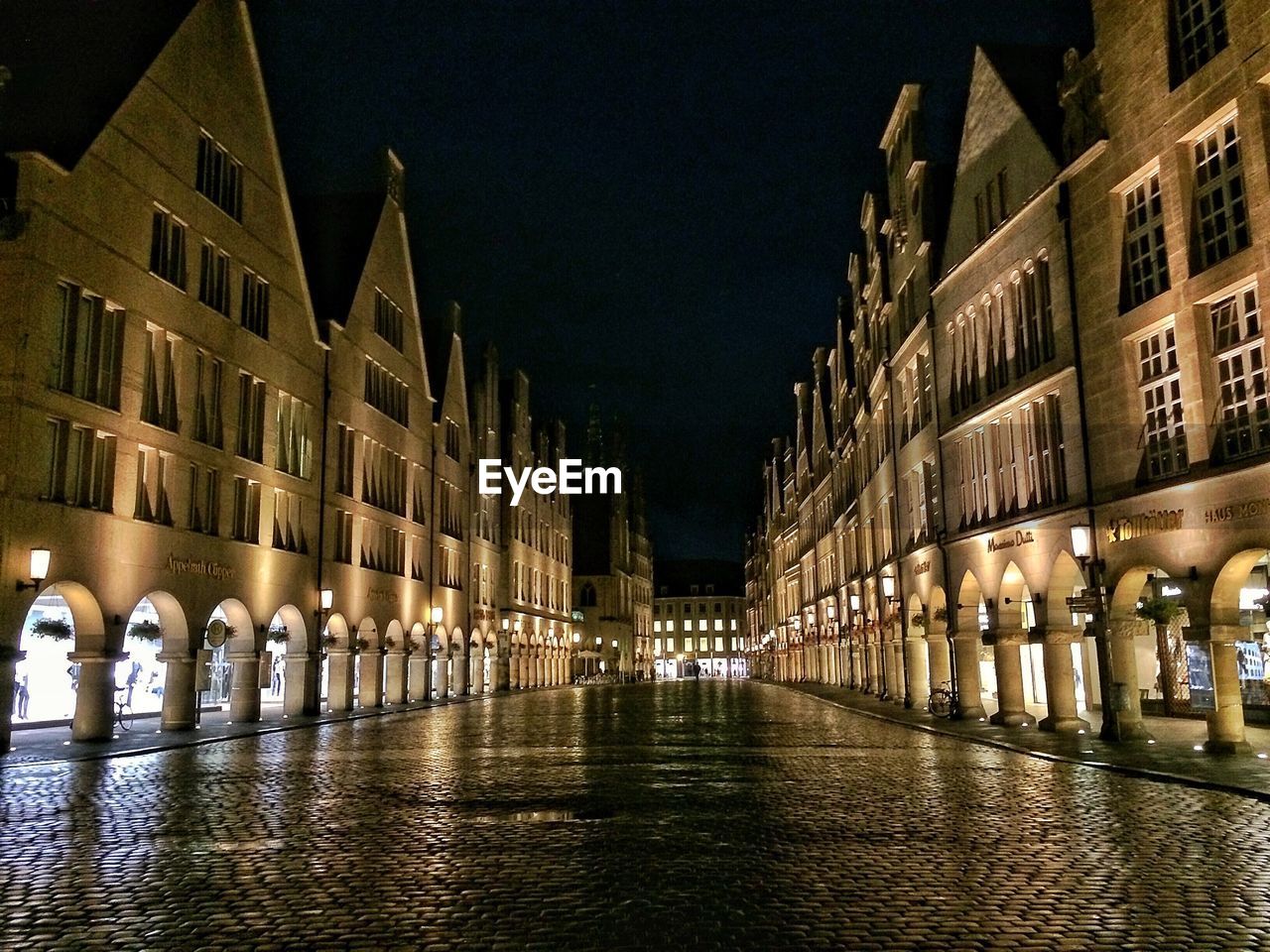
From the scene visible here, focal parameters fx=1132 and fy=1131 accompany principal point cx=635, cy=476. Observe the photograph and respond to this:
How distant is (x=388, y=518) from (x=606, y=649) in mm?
85223

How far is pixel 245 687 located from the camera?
39.6 metres

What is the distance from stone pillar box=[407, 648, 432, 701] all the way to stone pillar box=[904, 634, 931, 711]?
25745 mm

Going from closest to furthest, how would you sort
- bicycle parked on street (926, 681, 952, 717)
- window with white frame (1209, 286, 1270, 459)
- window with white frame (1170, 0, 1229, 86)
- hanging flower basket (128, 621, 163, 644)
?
window with white frame (1209, 286, 1270, 459)
window with white frame (1170, 0, 1229, 86)
hanging flower basket (128, 621, 163, 644)
bicycle parked on street (926, 681, 952, 717)

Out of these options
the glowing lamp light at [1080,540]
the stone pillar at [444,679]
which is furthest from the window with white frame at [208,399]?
the stone pillar at [444,679]

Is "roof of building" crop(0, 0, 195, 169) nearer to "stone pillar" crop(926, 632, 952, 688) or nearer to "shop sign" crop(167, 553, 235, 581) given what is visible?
"shop sign" crop(167, 553, 235, 581)

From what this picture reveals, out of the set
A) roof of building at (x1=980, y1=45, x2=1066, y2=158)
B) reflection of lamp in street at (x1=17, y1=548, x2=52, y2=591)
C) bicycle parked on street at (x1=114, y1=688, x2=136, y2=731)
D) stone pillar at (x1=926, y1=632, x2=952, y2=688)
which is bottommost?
bicycle parked on street at (x1=114, y1=688, x2=136, y2=731)

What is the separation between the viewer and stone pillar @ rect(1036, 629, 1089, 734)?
30125mm

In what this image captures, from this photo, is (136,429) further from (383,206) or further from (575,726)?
(383,206)

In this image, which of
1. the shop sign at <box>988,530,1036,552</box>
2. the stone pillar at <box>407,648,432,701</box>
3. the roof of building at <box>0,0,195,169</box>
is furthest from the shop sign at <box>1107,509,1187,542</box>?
the stone pillar at <box>407,648,432,701</box>

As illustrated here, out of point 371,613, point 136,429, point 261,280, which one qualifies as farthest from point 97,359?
point 371,613

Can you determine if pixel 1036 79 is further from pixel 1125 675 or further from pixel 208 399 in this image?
pixel 208 399

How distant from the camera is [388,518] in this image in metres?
55.7

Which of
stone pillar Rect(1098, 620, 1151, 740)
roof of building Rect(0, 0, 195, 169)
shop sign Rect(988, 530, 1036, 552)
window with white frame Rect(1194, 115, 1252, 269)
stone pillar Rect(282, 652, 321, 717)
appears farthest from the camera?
stone pillar Rect(282, 652, 321, 717)

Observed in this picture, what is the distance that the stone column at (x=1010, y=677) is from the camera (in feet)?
110
